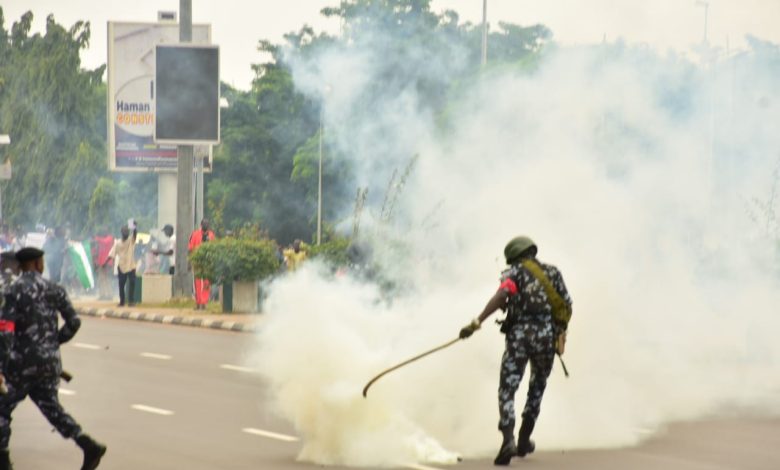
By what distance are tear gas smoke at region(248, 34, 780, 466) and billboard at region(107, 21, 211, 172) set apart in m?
3.67

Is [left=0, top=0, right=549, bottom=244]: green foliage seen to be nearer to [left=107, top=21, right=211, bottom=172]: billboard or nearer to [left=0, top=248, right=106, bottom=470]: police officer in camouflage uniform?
[left=107, top=21, right=211, bottom=172]: billboard

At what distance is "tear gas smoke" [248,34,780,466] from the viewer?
10602 mm

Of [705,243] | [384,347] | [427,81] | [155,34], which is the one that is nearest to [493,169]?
[705,243]

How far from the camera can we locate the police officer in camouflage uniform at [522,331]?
10.2 metres

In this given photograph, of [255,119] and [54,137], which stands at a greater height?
[255,119]

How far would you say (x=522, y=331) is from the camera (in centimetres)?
1026

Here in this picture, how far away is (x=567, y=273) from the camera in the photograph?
1225 cm

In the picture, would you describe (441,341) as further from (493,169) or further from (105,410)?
(493,169)

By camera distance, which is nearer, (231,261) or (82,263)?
(231,261)

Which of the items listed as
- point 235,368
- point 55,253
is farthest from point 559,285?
point 55,253

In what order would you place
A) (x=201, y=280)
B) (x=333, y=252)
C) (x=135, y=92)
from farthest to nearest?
(x=135, y=92) → (x=201, y=280) → (x=333, y=252)

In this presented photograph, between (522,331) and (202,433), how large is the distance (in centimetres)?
303

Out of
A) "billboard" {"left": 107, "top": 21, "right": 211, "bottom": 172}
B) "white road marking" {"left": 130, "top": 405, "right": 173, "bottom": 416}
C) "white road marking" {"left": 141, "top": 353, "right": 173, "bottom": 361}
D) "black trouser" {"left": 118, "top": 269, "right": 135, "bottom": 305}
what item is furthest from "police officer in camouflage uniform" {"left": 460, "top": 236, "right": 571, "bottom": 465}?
"billboard" {"left": 107, "top": 21, "right": 211, "bottom": 172}

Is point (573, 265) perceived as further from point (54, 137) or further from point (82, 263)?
point (54, 137)
